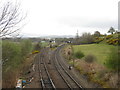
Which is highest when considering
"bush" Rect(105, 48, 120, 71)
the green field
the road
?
"bush" Rect(105, 48, 120, 71)

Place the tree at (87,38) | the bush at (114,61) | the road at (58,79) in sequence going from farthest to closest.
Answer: the tree at (87,38) → the road at (58,79) → the bush at (114,61)

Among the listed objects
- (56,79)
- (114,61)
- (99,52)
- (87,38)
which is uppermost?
(87,38)

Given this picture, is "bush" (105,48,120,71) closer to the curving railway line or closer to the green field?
the curving railway line

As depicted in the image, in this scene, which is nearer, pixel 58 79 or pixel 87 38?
pixel 58 79

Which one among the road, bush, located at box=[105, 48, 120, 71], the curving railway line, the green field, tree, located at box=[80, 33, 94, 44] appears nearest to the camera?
bush, located at box=[105, 48, 120, 71]

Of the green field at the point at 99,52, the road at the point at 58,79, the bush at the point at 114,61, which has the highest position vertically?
the bush at the point at 114,61

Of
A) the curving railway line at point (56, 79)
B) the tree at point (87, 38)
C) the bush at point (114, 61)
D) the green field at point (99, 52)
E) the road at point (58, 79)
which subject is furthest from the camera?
the tree at point (87, 38)

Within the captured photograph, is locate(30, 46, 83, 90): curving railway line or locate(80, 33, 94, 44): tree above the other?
locate(80, 33, 94, 44): tree

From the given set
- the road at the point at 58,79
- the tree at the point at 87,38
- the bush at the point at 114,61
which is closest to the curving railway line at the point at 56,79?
the road at the point at 58,79

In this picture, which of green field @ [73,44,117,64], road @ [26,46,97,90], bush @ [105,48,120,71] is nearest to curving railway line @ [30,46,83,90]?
road @ [26,46,97,90]

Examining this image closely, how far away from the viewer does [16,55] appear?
21.0 metres

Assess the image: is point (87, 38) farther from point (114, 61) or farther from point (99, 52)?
point (114, 61)

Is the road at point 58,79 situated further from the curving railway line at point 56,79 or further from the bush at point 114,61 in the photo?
the bush at point 114,61

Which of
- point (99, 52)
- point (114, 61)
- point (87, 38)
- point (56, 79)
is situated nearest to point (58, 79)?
point (56, 79)
